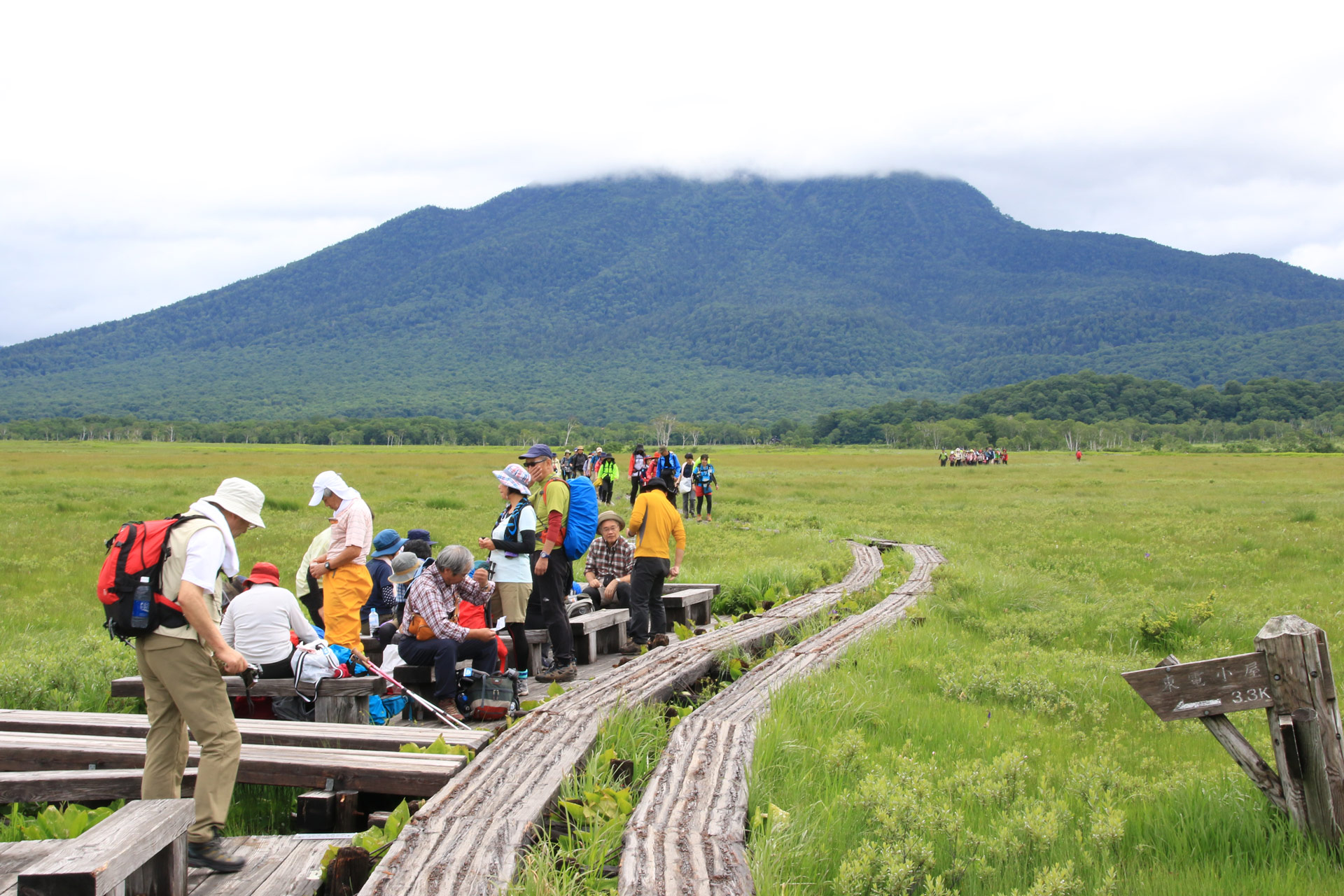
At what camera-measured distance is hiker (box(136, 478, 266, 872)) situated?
396 cm

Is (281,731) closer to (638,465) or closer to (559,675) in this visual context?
(559,675)

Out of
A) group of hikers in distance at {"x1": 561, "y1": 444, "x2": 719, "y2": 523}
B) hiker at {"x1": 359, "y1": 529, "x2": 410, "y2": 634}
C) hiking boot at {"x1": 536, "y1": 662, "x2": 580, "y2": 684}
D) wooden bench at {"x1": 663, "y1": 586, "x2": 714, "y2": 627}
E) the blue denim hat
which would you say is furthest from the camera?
group of hikers in distance at {"x1": 561, "y1": 444, "x2": 719, "y2": 523}

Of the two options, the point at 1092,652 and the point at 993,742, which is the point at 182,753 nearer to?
the point at 993,742

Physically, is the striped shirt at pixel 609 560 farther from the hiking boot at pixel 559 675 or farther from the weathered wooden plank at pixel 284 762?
the weathered wooden plank at pixel 284 762

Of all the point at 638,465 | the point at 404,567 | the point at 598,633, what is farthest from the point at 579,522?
the point at 638,465

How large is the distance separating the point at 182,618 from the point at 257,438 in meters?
159

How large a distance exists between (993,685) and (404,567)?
5.09 m

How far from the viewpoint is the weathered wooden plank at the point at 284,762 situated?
4410 mm

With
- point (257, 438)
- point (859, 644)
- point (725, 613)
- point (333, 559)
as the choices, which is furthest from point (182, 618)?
point (257, 438)

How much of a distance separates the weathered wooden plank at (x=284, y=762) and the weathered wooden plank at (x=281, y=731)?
0.55 feet

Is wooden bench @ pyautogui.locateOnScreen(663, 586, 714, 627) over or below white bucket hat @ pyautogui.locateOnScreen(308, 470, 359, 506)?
below

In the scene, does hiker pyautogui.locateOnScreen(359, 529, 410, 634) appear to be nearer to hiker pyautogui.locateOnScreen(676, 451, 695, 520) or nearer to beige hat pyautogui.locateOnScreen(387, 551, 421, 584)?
beige hat pyautogui.locateOnScreen(387, 551, 421, 584)

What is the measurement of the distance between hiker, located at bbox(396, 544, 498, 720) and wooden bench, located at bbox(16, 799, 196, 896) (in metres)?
2.54

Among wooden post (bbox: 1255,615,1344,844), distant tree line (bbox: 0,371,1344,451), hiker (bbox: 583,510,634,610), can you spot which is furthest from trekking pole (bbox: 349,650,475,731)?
distant tree line (bbox: 0,371,1344,451)
